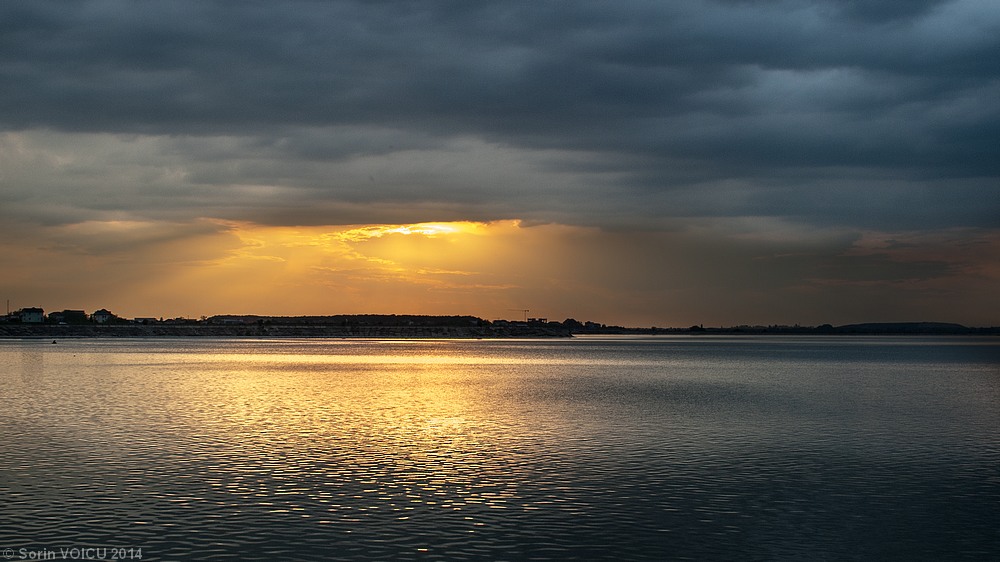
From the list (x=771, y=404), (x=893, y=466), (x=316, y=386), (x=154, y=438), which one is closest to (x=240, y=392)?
(x=316, y=386)

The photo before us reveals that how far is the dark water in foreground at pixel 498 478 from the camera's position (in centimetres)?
2348

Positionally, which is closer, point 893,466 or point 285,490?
point 285,490

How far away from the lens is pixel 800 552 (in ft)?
74.7

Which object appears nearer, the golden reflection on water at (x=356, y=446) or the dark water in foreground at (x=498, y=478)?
the dark water in foreground at (x=498, y=478)

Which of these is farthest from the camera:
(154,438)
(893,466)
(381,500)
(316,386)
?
(316,386)

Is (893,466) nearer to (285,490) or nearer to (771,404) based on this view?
(285,490)

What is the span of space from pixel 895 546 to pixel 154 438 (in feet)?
106

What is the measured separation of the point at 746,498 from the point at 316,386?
57.0m

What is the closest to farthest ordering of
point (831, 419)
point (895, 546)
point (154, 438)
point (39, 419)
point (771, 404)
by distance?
point (895, 546) → point (154, 438) → point (39, 419) → point (831, 419) → point (771, 404)

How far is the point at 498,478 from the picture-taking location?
32.0m

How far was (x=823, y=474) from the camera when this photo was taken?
111 ft

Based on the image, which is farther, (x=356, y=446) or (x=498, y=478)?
(x=356, y=446)

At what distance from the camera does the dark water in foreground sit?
77.0ft

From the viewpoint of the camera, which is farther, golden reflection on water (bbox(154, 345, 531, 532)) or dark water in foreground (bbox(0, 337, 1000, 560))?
golden reflection on water (bbox(154, 345, 531, 532))
